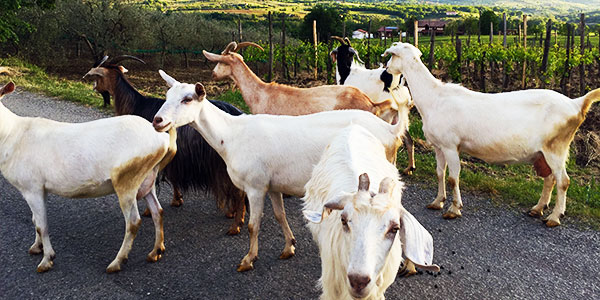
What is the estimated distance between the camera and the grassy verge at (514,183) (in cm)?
667

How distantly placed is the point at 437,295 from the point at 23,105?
12.1 metres

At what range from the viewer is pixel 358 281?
115 inches

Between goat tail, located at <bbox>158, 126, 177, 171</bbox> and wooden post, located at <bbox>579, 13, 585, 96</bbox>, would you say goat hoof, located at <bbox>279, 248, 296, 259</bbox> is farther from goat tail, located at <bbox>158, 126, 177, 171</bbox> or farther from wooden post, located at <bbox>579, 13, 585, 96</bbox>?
Result: wooden post, located at <bbox>579, 13, 585, 96</bbox>

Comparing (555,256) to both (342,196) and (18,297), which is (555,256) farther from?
(18,297)

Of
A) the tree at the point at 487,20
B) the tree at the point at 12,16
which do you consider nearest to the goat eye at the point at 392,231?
the tree at the point at 12,16

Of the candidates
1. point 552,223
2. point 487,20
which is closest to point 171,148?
point 552,223

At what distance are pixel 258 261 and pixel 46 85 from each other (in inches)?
541

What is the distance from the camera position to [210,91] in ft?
52.0

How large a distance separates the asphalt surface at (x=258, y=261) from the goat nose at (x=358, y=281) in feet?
6.04

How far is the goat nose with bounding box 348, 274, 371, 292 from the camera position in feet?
9.53

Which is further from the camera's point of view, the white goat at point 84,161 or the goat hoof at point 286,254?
the goat hoof at point 286,254

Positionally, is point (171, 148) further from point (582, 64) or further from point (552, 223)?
point (582, 64)

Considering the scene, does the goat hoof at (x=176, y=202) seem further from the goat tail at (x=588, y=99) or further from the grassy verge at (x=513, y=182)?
the goat tail at (x=588, y=99)

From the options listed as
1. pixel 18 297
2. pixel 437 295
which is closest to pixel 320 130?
pixel 437 295
